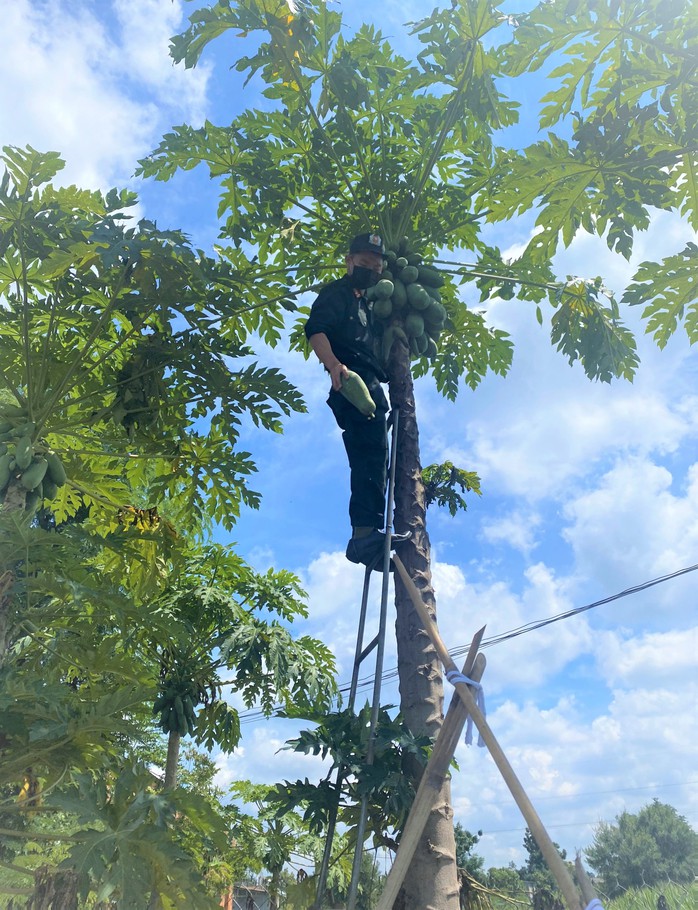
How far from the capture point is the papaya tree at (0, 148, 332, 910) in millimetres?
3854

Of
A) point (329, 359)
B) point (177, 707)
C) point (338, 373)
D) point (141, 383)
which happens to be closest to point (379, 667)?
point (338, 373)

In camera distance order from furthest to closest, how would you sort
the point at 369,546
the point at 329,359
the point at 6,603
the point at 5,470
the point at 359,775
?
1. the point at 5,470
2. the point at 6,603
3. the point at 329,359
4. the point at 369,546
5. the point at 359,775

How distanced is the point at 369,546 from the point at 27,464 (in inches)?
103

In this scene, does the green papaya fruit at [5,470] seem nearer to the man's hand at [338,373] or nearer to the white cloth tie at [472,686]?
the man's hand at [338,373]

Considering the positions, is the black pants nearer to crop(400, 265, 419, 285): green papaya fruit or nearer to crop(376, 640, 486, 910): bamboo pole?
crop(400, 265, 419, 285): green papaya fruit

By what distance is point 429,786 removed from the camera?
340cm

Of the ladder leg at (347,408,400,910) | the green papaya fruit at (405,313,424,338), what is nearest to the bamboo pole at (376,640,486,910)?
the ladder leg at (347,408,400,910)

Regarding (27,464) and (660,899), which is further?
(27,464)

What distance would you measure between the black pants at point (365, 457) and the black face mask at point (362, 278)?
90 centimetres

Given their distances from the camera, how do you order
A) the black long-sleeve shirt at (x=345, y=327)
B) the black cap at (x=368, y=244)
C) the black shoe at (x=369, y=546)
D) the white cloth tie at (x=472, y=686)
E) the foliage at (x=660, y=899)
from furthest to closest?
1. the black cap at (x=368, y=244)
2. the black long-sleeve shirt at (x=345, y=327)
3. the black shoe at (x=369, y=546)
4. the foliage at (x=660, y=899)
5. the white cloth tie at (x=472, y=686)

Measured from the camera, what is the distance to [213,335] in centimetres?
668

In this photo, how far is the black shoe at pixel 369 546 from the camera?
15.5ft

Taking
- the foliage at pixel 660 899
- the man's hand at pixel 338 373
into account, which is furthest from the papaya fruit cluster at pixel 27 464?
the foliage at pixel 660 899

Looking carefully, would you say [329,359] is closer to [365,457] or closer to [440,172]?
[365,457]
